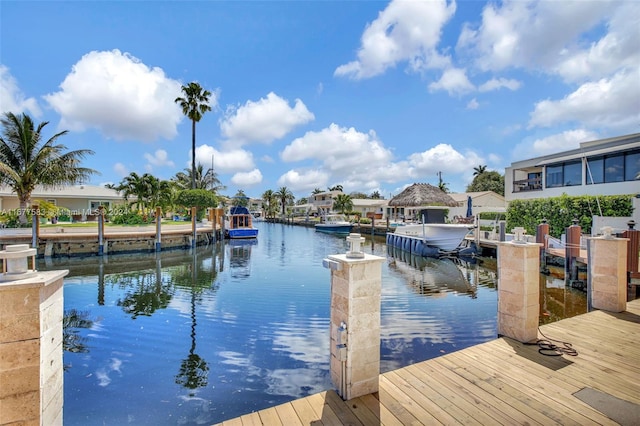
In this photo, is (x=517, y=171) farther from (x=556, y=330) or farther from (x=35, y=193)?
(x=35, y=193)

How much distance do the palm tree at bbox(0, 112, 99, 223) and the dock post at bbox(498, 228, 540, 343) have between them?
86.7 ft

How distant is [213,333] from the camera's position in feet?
23.4

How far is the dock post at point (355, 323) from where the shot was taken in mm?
3219

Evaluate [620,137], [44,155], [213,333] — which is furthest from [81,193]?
[620,137]

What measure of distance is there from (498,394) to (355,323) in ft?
5.85

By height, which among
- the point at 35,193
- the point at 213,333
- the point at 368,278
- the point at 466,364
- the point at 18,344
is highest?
the point at 35,193

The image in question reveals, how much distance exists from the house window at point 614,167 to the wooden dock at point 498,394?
1761 cm

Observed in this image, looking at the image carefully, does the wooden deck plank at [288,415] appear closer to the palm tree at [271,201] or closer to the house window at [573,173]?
the house window at [573,173]

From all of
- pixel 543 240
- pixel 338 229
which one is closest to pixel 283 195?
pixel 338 229

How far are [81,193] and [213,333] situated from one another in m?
34.6

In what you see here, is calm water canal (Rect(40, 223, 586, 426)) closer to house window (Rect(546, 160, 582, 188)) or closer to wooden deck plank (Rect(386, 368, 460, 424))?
wooden deck plank (Rect(386, 368, 460, 424))

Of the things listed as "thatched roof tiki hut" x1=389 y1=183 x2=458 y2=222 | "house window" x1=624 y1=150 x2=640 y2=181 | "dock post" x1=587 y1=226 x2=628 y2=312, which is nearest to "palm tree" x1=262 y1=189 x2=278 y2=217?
"thatched roof tiki hut" x1=389 y1=183 x2=458 y2=222

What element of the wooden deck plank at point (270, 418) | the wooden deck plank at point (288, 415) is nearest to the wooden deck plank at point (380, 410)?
the wooden deck plank at point (288, 415)

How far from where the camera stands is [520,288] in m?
4.74
